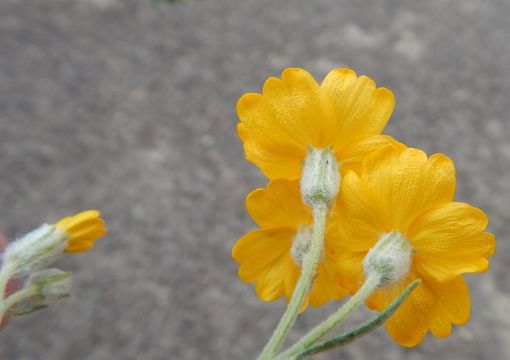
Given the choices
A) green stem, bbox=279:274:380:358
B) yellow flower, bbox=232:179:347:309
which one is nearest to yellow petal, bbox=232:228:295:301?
yellow flower, bbox=232:179:347:309

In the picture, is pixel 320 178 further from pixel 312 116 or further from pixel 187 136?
pixel 187 136

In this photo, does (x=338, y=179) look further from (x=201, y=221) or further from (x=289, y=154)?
(x=201, y=221)

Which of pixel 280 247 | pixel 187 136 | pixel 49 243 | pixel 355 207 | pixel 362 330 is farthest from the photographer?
pixel 187 136

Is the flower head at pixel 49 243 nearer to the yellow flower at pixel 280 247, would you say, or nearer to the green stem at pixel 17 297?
the green stem at pixel 17 297

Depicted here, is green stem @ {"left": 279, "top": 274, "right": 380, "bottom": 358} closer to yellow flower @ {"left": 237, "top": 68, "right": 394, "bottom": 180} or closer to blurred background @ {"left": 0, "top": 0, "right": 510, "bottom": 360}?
yellow flower @ {"left": 237, "top": 68, "right": 394, "bottom": 180}

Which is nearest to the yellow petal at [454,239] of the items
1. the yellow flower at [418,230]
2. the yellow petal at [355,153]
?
the yellow flower at [418,230]

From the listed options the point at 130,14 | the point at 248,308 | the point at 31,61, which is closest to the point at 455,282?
the point at 248,308

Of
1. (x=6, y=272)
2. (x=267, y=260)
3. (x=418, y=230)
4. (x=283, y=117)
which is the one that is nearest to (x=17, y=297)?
(x=6, y=272)
